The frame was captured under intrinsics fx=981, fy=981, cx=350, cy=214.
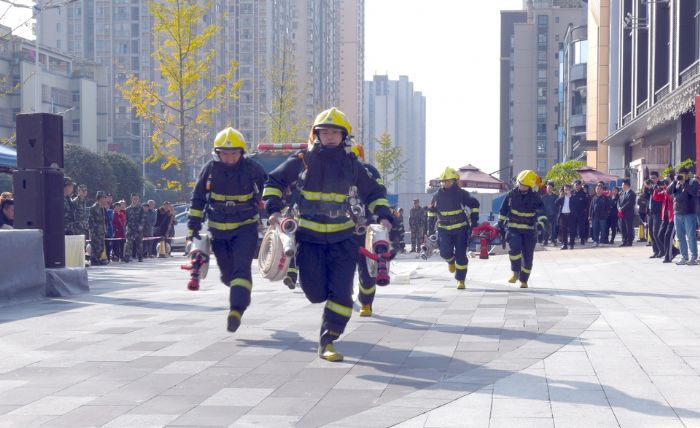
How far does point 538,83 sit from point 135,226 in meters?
121

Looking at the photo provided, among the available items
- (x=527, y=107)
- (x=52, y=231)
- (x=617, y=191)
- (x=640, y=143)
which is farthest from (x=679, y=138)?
(x=527, y=107)

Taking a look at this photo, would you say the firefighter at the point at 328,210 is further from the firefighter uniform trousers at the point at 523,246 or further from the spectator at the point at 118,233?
the spectator at the point at 118,233

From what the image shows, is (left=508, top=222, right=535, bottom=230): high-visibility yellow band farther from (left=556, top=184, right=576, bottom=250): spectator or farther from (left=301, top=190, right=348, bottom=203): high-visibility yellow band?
(left=556, top=184, right=576, bottom=250): spectator

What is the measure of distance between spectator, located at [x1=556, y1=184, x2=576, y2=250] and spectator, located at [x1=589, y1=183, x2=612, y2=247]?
0.61 metres

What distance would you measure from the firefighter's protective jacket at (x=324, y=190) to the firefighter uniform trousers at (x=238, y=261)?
80cm

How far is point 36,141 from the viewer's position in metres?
13.4

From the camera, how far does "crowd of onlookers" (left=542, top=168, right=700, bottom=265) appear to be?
18953 millimetres

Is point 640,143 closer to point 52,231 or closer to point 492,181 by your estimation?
point 492,181

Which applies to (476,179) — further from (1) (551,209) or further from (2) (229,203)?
(2) (229,203)

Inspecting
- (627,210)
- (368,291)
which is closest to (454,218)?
(368,291)

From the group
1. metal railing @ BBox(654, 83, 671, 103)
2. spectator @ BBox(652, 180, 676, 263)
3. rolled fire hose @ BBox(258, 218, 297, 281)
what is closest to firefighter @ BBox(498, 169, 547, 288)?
spectator @ BBox(652, 180, 676, 263)

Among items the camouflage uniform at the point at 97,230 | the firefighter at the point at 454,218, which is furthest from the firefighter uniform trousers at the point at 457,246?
the camouflage uniform at the point at 97,230

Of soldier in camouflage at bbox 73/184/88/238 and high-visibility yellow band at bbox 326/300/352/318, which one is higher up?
soldier in camouflage at bbox 73/184/88/238

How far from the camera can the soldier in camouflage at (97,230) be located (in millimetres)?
23031
